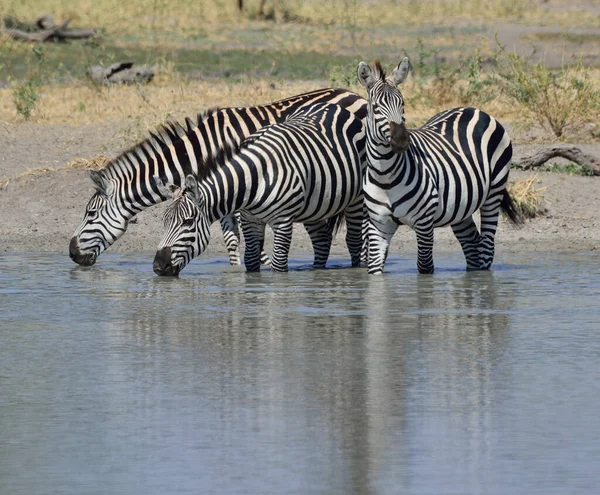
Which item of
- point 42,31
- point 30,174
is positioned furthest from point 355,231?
point 42,31

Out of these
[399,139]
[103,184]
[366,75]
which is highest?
[366,75]

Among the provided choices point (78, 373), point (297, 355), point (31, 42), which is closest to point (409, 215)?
point (297, 355)

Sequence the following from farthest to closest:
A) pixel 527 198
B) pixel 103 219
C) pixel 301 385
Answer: pixel 527 198 → pixel 103 219 → pixel 301 385

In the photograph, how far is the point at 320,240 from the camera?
40.4ft

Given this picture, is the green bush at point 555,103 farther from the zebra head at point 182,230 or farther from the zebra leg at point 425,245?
the zebra head at point 182,230

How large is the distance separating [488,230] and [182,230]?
268 centimetres

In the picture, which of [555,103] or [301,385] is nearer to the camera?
[301,385]

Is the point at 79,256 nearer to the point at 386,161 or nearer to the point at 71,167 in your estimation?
the point at 386,161

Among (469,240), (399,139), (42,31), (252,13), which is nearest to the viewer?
(399,139)

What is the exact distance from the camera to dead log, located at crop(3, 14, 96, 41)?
29.2 metres

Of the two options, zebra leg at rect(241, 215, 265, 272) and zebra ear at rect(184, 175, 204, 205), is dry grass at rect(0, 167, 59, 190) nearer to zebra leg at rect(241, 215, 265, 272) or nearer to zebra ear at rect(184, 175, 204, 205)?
zebra leg at rect(241, 215, 265, 272)

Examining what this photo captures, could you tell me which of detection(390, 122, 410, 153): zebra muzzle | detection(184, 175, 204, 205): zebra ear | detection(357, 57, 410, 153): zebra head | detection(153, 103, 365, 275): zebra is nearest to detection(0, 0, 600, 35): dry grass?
detection(153, 103, 365, 275): zebra

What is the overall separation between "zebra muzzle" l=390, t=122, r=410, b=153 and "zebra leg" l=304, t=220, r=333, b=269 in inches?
66.6

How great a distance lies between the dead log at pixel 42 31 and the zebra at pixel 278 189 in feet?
57.1
